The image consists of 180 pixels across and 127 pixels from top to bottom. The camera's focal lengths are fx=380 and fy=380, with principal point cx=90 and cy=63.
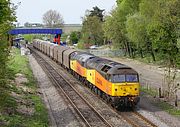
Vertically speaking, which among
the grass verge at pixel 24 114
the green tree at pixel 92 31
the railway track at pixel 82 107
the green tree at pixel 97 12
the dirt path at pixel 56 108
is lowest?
the dirt path at pixel 56 108

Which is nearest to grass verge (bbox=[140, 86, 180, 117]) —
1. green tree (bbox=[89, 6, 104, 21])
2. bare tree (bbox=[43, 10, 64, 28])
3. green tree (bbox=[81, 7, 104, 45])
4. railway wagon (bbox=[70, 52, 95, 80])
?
railway wagon (bbox=[70, 52, 95, 80])

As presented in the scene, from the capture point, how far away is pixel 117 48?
84.1 meters

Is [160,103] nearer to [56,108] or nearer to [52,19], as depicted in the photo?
[56,108]

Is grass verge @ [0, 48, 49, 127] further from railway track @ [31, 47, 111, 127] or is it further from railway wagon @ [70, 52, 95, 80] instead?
railway wagon @ [70, 52, 95, 80]

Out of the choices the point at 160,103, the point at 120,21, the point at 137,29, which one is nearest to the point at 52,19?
the point at 120,21

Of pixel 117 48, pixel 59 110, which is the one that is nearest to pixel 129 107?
pixel 59 110

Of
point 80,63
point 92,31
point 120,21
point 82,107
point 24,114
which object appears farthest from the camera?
point 92,31

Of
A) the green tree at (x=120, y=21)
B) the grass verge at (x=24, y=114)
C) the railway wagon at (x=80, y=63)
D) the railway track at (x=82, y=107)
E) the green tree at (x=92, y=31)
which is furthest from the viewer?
the green tree at (x=92, y=31)

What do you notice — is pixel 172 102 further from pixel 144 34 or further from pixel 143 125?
pixel 144 34

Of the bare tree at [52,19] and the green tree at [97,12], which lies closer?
the green tree at [97,12]

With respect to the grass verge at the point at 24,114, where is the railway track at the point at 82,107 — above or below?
below

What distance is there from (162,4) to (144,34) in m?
11.5

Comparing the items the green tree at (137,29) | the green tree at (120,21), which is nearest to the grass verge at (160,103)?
the green tree at (137,29)

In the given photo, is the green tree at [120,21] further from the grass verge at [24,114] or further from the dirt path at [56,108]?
the grass verge at [24,114]
